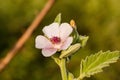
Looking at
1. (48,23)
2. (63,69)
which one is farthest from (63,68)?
(48,23)

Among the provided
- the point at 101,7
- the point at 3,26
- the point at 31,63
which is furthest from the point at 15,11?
the point at 101,7

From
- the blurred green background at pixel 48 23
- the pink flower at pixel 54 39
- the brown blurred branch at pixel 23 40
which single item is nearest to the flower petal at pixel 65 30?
the pink flower at pixel 54 39

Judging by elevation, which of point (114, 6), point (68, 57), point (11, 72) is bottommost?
point (11, 72)

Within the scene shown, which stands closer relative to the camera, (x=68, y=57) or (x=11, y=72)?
(x=68, y=57)

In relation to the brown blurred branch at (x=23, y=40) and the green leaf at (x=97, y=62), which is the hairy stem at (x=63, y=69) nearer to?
the green leaf at (x=97, y=62)

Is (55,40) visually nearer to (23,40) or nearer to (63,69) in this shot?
(63,69)

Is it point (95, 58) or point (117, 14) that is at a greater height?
point (95, 58)

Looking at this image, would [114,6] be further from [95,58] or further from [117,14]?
[95,58]

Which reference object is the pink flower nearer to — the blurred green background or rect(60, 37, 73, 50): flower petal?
rect(60, 37, 73, 50): flower petal
